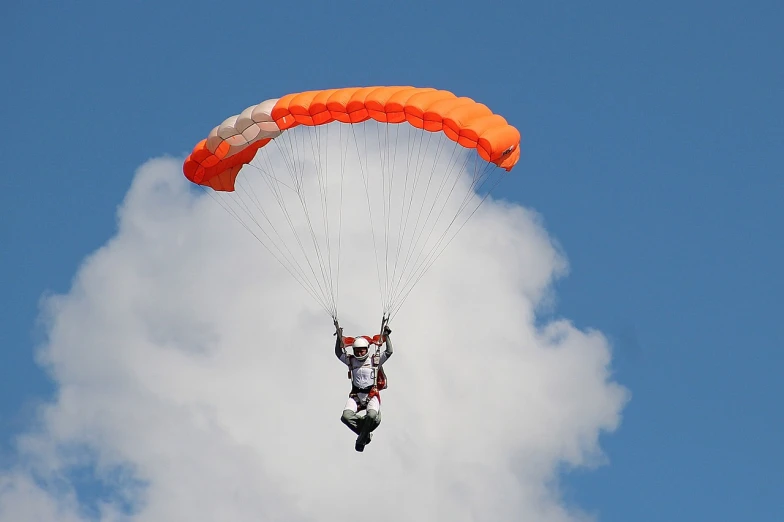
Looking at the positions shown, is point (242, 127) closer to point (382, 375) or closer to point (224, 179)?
point (224, 179)

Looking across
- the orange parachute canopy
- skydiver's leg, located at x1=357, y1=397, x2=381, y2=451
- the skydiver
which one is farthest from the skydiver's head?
the orange parachute canopy

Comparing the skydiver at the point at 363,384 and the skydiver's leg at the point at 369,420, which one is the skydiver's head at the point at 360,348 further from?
the skydiver's leg at the point at 369,420

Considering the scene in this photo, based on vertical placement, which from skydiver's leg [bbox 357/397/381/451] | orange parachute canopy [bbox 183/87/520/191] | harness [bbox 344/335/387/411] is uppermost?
orange parachute canopy [bbox 183/87/520/191]

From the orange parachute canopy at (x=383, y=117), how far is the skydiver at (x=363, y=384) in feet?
13.9

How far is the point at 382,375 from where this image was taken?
131 feet

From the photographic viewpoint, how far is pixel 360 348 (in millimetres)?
39219

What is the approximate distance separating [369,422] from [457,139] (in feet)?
19.7

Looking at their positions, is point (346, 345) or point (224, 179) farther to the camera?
point (224, 179)

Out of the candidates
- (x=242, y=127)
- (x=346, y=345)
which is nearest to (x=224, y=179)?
(x=242, y=127)

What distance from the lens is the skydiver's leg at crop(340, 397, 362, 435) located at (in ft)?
128

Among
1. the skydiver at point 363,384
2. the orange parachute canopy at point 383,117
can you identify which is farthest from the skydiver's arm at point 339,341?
the orange parachute canopy at point 383,117

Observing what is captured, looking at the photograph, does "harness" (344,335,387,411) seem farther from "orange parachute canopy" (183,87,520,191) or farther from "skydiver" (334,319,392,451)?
"orange parachute canopy" (183,87,520,191)

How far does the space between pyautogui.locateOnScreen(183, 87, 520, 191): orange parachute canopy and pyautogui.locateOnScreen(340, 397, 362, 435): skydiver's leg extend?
5.70 metres

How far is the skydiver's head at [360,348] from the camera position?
3922 centimetres
